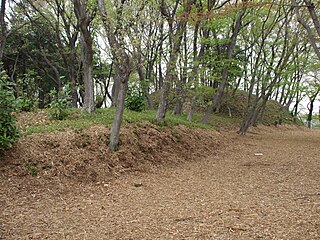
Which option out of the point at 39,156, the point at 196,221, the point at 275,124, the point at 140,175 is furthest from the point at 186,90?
the point at 275,124

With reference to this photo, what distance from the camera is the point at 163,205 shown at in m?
3.63

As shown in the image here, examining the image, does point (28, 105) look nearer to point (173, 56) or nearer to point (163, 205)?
point (173, 56)

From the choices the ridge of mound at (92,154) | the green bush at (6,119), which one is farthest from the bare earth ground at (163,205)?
the green bush at (6,119)

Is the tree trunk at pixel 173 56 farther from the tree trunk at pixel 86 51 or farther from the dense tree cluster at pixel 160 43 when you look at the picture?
the tree trunk at pixel 86 51

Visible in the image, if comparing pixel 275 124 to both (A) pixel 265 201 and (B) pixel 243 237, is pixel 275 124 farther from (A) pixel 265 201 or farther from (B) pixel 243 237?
(B) pixel 243 237

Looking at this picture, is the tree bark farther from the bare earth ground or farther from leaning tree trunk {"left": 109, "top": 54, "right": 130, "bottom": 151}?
the bare earth ground

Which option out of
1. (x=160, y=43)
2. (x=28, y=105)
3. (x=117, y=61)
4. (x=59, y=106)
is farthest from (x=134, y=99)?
(x=117, y=61)

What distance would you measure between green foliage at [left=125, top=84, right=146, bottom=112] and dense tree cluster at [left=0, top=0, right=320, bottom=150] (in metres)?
0.18

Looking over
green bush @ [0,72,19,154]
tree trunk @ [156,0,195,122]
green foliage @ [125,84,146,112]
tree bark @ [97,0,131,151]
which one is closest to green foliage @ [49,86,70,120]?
tree bark @ [97,0,131,151]

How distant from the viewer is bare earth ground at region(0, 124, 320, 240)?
275 cm

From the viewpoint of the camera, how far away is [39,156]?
439 cm

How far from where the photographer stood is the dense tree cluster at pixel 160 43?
17.9 ft

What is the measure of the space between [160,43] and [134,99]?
253 centimetres

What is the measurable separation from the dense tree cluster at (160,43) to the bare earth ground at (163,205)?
155cm
